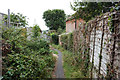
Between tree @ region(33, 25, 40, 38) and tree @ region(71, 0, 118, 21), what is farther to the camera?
tree @ region(71, 0, 118, 21)

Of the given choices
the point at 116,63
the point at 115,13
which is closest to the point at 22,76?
the point at 116,63

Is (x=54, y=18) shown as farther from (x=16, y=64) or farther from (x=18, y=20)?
(x=16, y=64)

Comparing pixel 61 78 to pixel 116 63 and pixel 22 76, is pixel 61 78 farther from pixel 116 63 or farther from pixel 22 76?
pixel 116 63

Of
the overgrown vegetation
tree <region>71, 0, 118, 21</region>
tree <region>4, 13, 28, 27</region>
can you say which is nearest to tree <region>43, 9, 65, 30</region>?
tree <region>71, 0, 118, 21</region>

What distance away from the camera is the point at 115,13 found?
2.16 meters

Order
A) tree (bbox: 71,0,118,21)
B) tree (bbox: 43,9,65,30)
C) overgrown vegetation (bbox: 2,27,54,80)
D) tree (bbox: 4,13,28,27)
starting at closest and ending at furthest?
overgrown vegetation (bbox: 2,27,54,80), tree (bbox: 4,13,28,27), tree (bbox: 71,0,118,21), tree (bbox: 43,9,65,30)

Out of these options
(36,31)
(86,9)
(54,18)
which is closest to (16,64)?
(36,31)

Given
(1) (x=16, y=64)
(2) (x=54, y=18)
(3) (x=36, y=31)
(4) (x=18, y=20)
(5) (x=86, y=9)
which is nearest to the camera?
(1) (x=16, y=64)

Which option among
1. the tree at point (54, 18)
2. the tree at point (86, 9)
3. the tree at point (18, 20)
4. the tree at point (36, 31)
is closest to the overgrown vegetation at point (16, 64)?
the tree at point (18, 20)

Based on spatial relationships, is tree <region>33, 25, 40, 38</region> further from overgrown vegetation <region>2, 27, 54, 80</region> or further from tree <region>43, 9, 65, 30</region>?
tree <region>43, 9, 65, 30</region>

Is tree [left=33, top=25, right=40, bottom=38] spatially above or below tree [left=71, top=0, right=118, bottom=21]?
below

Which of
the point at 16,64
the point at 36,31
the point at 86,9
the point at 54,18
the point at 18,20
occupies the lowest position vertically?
the point at 16,64

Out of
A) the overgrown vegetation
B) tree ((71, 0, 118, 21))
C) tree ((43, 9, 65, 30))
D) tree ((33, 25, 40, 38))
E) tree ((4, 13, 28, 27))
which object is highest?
tree ((43, 9, 65, 30))

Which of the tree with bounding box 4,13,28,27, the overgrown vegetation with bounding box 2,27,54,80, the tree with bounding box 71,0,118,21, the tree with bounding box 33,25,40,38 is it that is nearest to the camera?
the overgrown vegetation with bounding box 2,27,54,80
